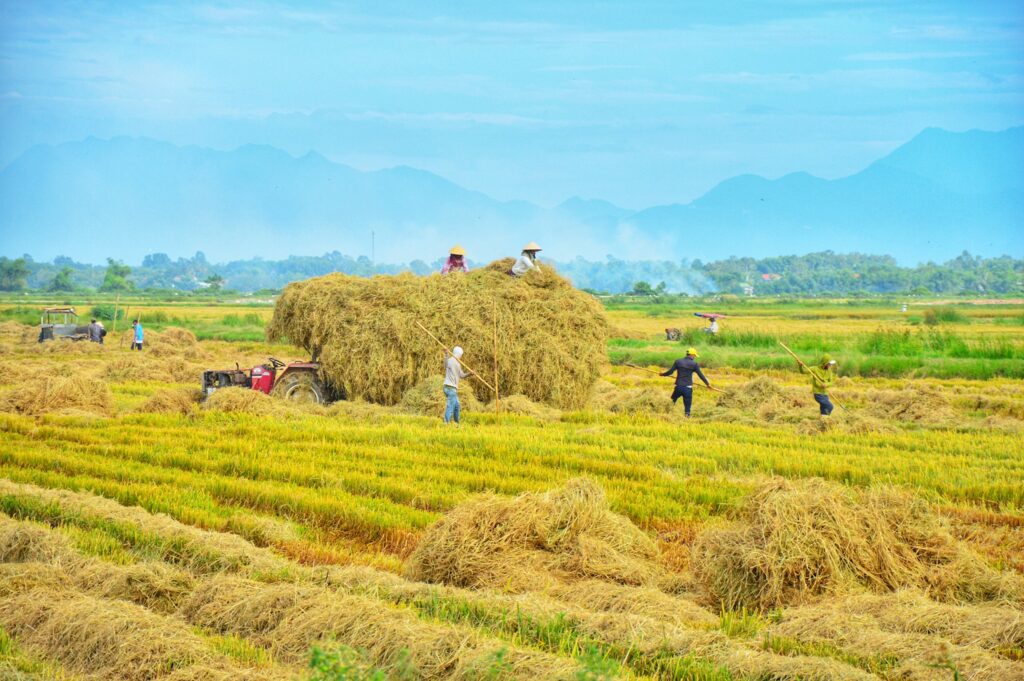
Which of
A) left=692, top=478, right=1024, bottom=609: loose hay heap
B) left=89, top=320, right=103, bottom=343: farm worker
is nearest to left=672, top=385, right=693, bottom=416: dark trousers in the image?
left=692, top=478, right=1024, bottom=609: loose hay heap

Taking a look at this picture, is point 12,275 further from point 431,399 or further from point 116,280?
point 431,399

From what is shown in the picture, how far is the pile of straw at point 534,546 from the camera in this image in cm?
830

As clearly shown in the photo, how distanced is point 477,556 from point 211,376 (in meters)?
13.0

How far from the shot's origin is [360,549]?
31.8 feet

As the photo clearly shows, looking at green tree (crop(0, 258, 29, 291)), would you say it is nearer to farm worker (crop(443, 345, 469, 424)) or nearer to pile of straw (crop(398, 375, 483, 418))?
pile of straw (crop(398, 375, 483, 418))

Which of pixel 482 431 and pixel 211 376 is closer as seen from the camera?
pixel 482 431

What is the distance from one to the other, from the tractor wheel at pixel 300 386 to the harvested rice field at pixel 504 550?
7.98 ft

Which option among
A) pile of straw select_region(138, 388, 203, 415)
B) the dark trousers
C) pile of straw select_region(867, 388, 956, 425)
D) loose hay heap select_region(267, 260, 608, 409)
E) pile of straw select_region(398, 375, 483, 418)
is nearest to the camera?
pile of straw select_region(398, 375, 483, 418)

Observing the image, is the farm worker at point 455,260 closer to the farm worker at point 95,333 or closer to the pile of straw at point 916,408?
the pile of straw at point 916,408

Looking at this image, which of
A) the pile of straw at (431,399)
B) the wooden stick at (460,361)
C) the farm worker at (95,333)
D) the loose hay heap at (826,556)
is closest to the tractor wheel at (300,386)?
the pile of straw at (431,399)

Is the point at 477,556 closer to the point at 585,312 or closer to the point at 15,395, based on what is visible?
the point at 585,312

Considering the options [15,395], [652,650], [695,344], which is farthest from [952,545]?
[695,344]

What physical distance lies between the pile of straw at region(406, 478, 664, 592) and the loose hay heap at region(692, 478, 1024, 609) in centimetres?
68

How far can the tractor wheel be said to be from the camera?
63.8 ft
